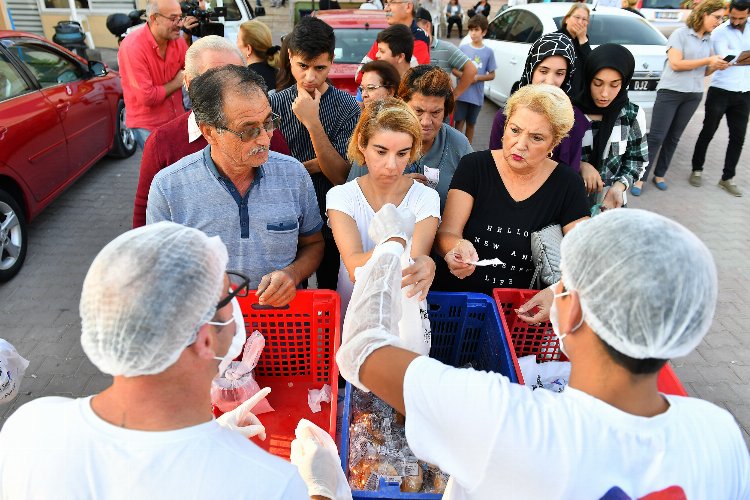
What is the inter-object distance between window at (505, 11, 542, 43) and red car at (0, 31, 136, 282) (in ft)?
20.2

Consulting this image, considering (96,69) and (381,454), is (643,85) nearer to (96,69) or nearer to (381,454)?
(381,454)

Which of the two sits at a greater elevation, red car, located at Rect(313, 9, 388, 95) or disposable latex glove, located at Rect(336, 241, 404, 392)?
red car, located at Rect(313, 9, 388, 95)

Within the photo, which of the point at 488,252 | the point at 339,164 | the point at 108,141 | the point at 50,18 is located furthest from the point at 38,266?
the point at 50,18

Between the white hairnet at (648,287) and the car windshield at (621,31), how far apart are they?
7.15m

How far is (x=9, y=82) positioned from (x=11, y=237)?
1.41m

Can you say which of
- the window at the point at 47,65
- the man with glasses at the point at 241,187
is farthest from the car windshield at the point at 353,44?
the man with glasses at the point at 241,187

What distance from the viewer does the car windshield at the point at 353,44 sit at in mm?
6258

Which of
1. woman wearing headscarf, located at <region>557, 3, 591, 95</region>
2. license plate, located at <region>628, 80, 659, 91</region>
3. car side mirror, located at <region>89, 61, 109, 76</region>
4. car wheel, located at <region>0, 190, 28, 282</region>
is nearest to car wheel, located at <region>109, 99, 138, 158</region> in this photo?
car side mirror, located at <region>89, 61, 109, 76</region>

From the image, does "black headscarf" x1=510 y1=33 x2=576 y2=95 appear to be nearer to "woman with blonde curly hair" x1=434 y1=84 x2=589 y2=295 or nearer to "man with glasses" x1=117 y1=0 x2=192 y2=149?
"woman with blonde curly hair" x1=434 y1=84 x2=589 y2=295

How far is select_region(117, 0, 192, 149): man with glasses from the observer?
4164mm

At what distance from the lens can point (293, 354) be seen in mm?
2287

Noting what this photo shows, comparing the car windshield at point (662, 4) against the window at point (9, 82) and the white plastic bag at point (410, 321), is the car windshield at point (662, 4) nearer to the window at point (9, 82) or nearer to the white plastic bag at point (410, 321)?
the window at point (9, 82)

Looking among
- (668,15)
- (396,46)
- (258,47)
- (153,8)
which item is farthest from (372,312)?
→ (668,15)

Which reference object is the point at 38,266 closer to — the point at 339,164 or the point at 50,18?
the point at 339,164
